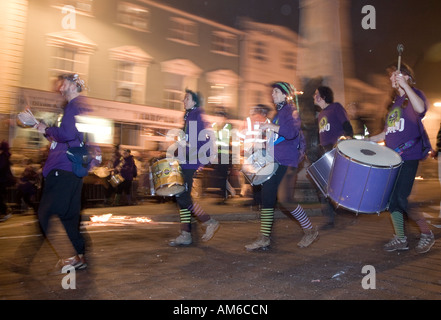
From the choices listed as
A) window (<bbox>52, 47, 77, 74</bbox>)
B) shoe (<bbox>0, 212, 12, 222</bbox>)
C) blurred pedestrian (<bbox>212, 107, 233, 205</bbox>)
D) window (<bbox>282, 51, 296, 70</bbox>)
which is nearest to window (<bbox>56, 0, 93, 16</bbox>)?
window (<bbox>52, 47, 77, 74</bbox>)

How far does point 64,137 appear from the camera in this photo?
3.46 meters

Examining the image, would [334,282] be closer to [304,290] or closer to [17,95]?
[304,290]

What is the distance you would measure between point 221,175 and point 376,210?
6.19 meters

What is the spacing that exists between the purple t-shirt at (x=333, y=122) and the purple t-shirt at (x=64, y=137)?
3.56 m

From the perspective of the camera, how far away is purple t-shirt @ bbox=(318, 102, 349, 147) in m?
5.64

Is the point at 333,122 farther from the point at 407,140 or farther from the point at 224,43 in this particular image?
the point at 224,43

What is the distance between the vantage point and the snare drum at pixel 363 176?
3.75m

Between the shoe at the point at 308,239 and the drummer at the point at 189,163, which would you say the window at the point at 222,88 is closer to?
the drummer at the point at 189,163

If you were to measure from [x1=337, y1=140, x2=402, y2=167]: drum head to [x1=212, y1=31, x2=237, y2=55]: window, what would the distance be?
2714cm

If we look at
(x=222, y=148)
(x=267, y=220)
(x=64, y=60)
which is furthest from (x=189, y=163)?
(x=64, y=60)

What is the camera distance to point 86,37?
22.4m

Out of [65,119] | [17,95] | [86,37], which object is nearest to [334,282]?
[65,119]

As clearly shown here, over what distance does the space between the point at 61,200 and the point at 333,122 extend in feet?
12.8

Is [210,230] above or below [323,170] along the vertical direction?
below
